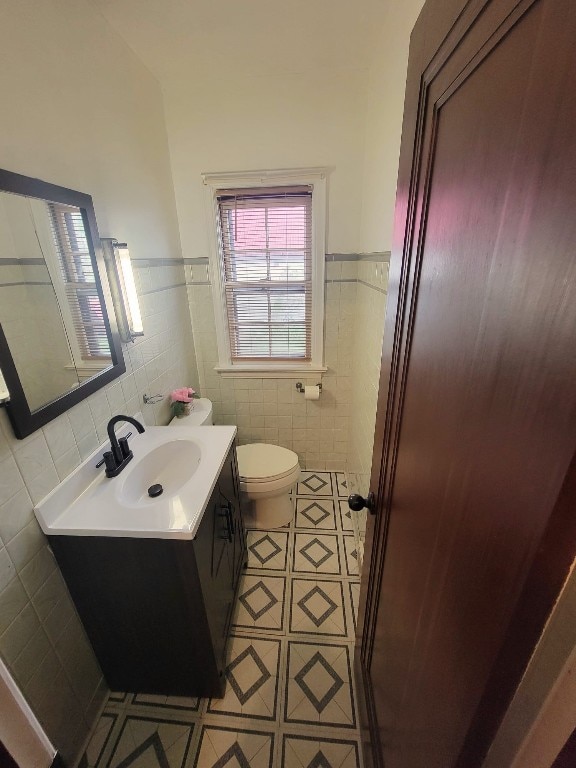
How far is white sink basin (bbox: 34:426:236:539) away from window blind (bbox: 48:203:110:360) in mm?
425

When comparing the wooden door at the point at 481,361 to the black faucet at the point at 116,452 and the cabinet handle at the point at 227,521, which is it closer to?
the cabinet handle at the point at 227,521

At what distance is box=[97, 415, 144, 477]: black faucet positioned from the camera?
1206 millimetres

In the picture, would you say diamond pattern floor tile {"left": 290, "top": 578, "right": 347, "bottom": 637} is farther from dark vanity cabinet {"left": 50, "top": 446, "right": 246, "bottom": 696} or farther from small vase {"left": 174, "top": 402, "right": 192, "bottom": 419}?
small vase {"left": 174, "top": 402, "right": 192, "bottom": 419}

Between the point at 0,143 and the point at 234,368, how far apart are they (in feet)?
5.18

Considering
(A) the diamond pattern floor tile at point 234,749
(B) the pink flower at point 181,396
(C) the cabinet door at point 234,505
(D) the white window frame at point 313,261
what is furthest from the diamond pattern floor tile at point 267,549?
(D) the white window frame at point 313,261

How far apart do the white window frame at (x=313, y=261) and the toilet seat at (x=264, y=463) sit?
0.53 m

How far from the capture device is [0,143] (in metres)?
0.87

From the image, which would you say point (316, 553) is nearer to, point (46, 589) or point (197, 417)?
point (197, 417)

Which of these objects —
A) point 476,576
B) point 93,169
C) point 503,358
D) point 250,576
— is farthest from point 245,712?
point 93,169

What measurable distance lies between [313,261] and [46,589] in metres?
1.99

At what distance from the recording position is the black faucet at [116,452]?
1206mm

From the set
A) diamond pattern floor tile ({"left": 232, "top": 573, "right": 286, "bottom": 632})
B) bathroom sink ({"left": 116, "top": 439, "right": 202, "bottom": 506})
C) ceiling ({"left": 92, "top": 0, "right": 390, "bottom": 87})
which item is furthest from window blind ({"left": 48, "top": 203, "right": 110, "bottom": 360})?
diamond pattern floor tile ({"left": 232, "top": 573, "right": 286, "bottom": 632})

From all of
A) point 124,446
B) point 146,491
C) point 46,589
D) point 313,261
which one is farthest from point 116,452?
point 313,261

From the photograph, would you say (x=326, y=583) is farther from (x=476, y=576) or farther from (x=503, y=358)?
(x=503, y=358)
